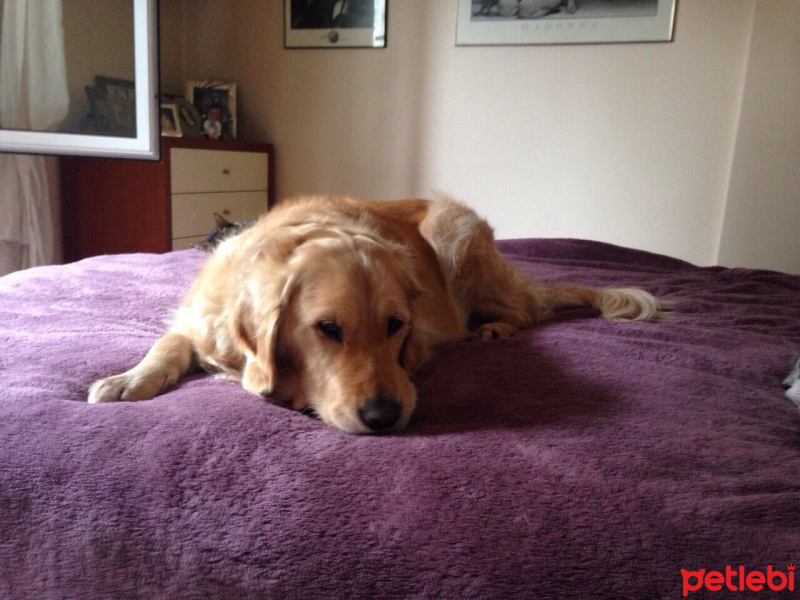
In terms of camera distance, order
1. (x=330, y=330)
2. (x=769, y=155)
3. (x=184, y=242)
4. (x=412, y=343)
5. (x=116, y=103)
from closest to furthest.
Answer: (x=330, y=330)
(x=412, y=343)
(x=116, y=103)
(x=769, y=155)
(x=184, y=242)

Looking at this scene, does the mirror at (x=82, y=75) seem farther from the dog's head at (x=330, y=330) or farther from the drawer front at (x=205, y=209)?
the dog's head at (x=330, y=330)

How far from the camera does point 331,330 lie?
3.34ft

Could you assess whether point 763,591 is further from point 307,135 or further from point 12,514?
point 307,135

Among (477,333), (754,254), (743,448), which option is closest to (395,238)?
(477,333)

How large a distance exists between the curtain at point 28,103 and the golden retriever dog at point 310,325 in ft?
5.87

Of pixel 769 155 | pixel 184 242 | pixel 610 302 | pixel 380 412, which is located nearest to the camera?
pixel 380 412

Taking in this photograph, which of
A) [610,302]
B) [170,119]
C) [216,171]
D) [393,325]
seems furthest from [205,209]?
[393,325]

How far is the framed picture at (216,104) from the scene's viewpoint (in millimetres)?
3764

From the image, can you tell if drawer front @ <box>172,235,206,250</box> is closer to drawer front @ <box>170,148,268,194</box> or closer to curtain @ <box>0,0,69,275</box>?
drawer front @ <box>170,148,268,194</box>

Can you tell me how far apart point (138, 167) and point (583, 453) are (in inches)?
115

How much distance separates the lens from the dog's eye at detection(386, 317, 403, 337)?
108 centimetres

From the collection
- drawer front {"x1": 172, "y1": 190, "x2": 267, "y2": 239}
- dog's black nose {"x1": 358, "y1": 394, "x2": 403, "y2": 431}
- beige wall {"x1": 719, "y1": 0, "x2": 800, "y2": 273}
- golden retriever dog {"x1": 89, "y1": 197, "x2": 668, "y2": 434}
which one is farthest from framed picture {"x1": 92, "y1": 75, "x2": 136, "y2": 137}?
beige wall {"x1": 719, "y1": 0, "x2": 800, "y2": 273}

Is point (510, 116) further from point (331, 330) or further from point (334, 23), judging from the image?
point (331, 330)

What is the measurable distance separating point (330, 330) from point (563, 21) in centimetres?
292
